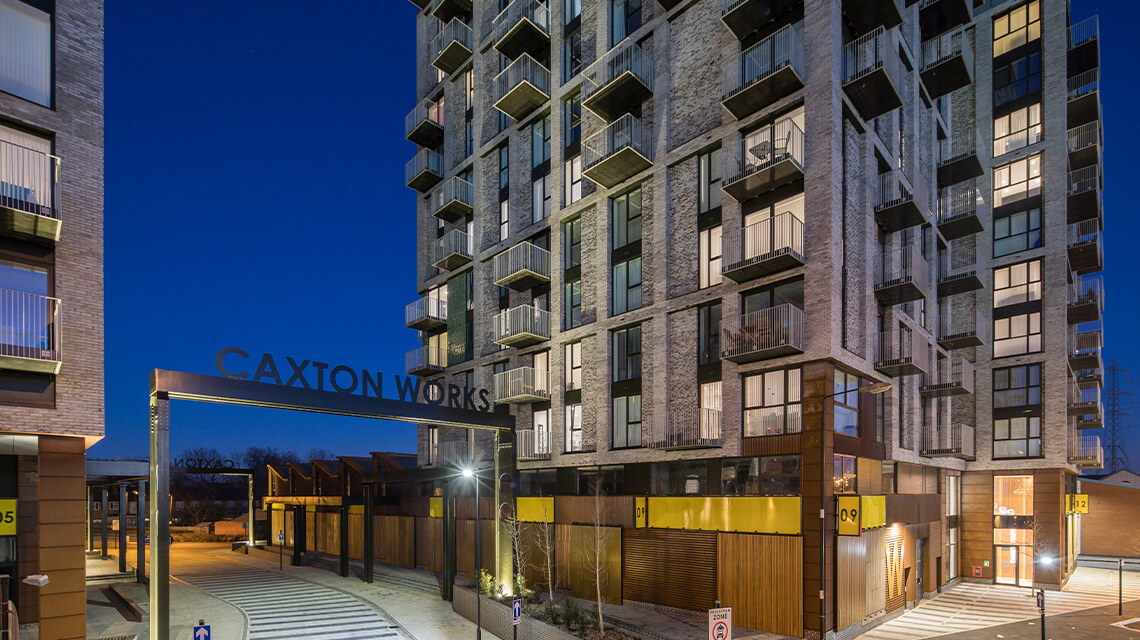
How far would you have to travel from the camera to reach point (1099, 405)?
117 ft

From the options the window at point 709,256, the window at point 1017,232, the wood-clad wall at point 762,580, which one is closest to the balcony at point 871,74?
the window at point 709,256

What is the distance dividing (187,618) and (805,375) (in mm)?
23826

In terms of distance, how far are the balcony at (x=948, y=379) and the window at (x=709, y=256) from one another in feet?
39.2

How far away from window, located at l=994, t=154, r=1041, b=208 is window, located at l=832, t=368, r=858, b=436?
20936 millimetres

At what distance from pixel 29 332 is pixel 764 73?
22.6 meters

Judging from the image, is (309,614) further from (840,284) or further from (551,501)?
(840,284)

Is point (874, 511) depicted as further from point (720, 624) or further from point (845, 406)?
point (720, 624)

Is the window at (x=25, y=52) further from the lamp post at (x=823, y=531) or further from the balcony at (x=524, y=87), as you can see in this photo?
the lamp post at (x=823, y=531)

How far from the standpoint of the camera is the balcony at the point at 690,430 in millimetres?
24531

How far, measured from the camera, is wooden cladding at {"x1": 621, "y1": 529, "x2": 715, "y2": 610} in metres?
23.5

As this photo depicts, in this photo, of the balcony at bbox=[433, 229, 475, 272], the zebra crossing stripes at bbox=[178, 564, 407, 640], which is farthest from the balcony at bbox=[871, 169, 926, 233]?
the zebra crossing stripes at bbox=[178, 564, 407, 640]

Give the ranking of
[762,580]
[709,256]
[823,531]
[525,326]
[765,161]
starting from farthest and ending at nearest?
[525,326] → [709,256] → [765,161] → [762,580] → [823,531]

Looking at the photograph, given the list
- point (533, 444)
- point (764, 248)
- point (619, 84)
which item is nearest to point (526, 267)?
point (533, 444)

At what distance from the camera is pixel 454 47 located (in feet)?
129
